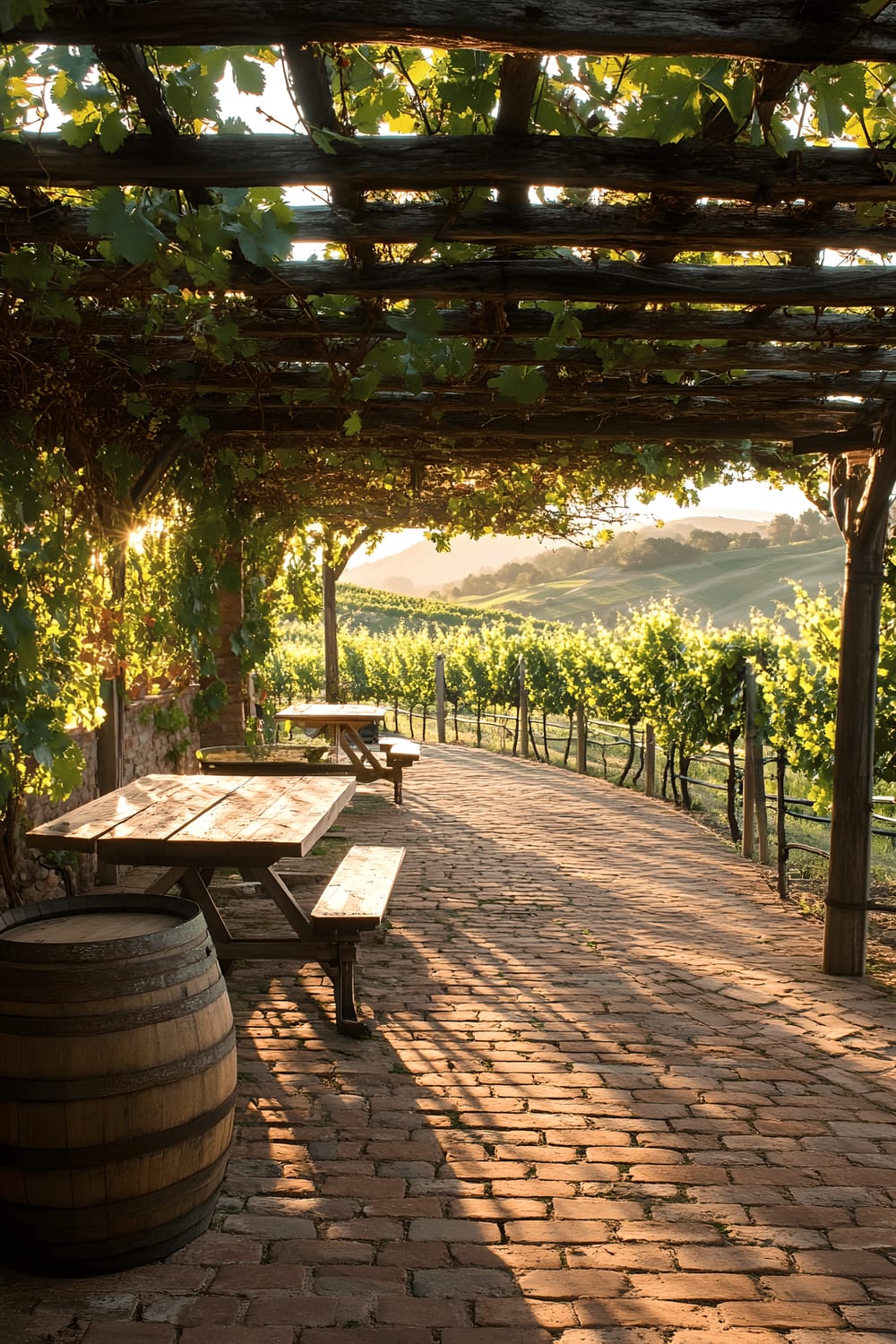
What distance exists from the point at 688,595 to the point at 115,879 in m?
69.5

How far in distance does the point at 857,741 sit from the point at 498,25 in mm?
3991

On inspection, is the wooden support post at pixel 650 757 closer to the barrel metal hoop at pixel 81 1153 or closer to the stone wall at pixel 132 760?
the stone wall at pixel 132 760

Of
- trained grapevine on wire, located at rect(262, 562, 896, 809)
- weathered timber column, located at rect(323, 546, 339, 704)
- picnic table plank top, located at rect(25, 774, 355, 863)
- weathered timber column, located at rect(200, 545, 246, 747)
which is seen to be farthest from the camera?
weathered timber column, located at rect(323, 546, 339, 704)

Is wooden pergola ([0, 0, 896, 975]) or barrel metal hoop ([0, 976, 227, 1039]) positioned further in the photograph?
barrel metal hoop ([0, 976, 227, 1039])

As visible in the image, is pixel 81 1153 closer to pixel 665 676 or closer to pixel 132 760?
pixel 132 760

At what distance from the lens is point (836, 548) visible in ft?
252

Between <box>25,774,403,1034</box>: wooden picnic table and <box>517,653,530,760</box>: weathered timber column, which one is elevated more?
<box>25,774,403,1034</box>: wooden picnic table

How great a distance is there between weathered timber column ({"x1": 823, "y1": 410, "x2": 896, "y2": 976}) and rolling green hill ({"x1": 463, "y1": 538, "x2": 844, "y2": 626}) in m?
60.8

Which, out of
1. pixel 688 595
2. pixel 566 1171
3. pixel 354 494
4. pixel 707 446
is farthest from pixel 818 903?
pixel 688 595

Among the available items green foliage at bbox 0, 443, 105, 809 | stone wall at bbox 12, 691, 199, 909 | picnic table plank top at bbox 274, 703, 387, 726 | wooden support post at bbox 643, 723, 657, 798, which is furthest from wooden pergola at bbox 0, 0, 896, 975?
wooden support post at bbox 643, 723, 657, 798

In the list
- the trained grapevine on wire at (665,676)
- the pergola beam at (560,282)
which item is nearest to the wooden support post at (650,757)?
the trained grapevine on wire at (665,676)

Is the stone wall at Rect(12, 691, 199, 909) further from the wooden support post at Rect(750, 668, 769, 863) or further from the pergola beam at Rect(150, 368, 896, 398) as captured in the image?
the wooden support post at Rect(750, 668, 769, 863)

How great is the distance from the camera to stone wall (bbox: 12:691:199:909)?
509 centimetres

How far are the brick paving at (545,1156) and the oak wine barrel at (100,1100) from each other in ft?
0.43
